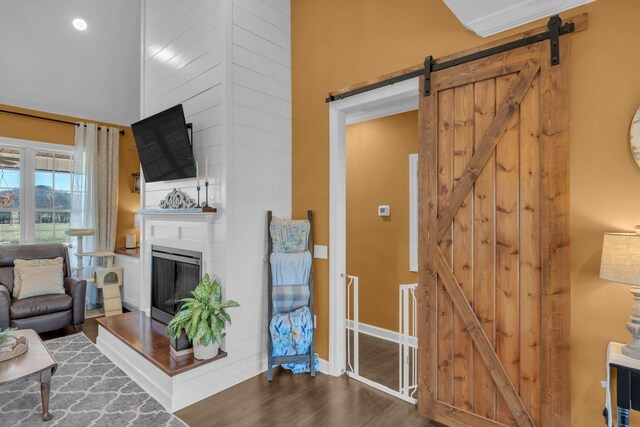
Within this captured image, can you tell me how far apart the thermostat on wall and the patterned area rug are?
2808mm

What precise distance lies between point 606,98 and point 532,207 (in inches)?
25.7

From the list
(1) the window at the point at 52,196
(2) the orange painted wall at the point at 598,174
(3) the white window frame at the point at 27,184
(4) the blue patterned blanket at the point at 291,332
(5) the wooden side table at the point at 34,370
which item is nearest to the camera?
(2) the orange painted wall at the point at 598,174

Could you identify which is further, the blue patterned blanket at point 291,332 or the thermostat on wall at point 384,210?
the thermostat on wall at point 384,210

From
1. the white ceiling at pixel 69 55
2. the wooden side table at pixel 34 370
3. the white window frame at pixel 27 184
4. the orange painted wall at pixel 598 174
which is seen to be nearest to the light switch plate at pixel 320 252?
the orange painted wall at pixel 598 174

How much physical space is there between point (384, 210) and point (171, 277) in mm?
2432

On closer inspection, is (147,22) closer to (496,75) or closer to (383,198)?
(383,198)

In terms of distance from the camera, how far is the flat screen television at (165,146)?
118 inches

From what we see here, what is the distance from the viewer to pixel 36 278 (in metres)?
3.94

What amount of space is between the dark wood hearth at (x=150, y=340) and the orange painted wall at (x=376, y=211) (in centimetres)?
200

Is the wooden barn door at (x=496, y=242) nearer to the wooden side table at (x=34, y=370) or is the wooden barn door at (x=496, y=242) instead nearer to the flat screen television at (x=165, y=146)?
the flat screen television at (x=165, y=146)

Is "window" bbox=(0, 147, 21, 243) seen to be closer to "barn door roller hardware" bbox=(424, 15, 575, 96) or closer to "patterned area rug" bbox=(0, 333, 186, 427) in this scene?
"patterned area rug" bbox=(0, 333, 186, 427)

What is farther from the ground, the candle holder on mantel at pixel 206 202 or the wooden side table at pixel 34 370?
the candle holder on mantel at pixel 206 202

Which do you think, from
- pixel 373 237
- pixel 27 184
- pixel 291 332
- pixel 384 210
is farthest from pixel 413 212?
pixel 27 184

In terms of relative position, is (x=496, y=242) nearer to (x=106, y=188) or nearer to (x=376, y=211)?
(x=376, y=211)
